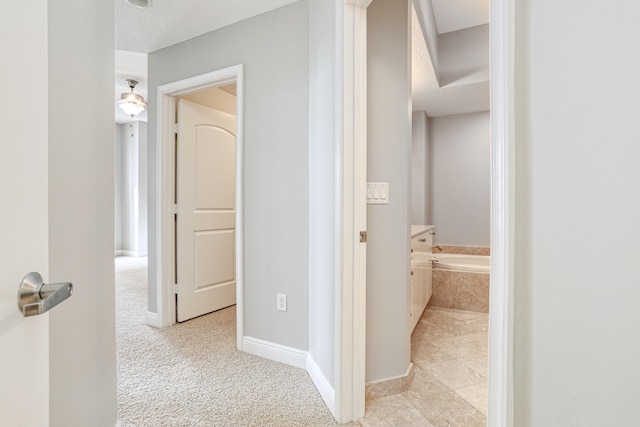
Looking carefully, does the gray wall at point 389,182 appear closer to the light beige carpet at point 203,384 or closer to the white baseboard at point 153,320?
the light beige carpet at point 203,384

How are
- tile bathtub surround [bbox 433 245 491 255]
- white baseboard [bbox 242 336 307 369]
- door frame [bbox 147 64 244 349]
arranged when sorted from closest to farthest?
white baseboard [bbox 242 336 307 369], door frame [bbox 147 64 244 349], tile bathtub surround [bbox 433 245 491 255]

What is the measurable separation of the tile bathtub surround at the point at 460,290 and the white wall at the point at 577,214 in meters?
3.01

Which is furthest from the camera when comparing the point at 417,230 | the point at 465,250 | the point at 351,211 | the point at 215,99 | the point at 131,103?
the point at 465,250

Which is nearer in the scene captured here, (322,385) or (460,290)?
(322,385)

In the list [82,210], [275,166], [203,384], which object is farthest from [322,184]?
[203,384]

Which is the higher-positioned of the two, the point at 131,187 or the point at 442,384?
the point at 131,187

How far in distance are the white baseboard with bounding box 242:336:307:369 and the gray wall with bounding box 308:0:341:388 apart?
12cm

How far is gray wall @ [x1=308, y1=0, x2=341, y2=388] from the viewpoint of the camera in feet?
5.46

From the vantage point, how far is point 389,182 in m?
1.75

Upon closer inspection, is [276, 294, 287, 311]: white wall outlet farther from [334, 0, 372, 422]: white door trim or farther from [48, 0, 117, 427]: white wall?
[48, 0, 117, 427]: white wall
